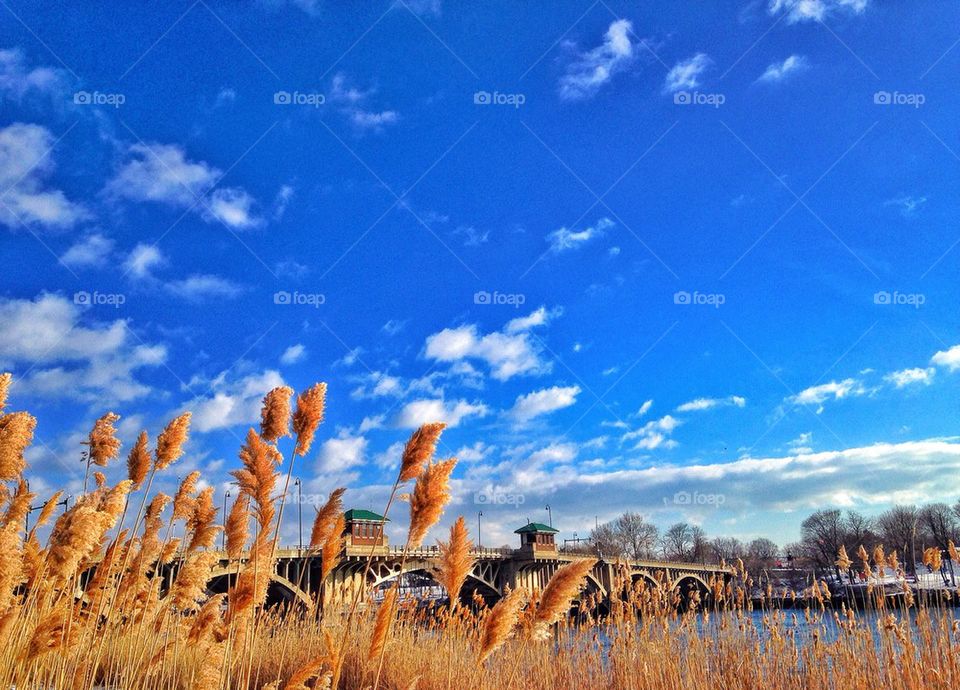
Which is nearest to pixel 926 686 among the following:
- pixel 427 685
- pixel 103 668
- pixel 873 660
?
pixel 873 660

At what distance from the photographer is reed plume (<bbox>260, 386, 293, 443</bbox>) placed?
4.16 metres

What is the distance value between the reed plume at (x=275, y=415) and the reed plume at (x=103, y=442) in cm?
162

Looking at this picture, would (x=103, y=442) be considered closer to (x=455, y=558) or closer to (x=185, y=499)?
(x=185, y=499)

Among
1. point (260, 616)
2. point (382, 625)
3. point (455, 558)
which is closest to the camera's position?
point (382, 625)

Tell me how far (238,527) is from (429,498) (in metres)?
1.67

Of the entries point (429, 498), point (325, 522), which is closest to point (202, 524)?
point (325, 522)

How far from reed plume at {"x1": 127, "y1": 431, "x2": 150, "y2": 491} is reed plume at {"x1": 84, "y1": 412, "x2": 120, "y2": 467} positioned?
465 millimetres

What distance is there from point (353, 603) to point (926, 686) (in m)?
5.45

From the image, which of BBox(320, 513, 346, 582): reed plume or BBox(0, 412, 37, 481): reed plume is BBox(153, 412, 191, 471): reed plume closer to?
BBox(0, 412, 37, 481): reed plume

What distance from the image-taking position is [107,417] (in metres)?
5.11

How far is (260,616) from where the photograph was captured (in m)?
8.32

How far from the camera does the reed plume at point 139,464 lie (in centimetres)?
465

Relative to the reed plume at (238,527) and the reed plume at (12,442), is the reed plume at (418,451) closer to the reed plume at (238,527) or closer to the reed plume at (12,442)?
the reed plume at (238,527)

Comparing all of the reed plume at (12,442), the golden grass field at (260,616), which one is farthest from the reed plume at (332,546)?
the reed plume at (12,442)
